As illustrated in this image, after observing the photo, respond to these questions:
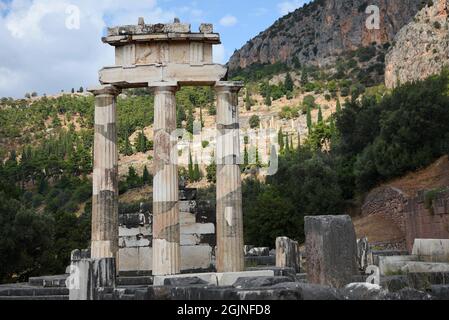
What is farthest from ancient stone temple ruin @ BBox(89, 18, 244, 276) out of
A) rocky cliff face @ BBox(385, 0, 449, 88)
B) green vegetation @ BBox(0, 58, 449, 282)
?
rocky cliff face @ BBox(385, 0, 449, 88)

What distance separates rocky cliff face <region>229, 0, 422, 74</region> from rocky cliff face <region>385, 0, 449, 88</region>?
3651cm

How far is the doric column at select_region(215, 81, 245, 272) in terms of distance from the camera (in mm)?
18391

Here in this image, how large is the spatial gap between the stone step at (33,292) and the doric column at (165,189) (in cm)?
294

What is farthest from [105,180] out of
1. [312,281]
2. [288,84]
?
[288,84]

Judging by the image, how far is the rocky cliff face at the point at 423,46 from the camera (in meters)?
87.5

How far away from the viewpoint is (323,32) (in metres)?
152

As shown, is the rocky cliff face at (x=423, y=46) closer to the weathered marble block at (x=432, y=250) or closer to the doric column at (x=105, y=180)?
the doric column at (x=105, y=180)

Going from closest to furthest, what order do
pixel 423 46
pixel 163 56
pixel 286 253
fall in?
pixel 163 56
pixel 286 253
pixel 423 46

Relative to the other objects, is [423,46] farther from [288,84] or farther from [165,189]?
[165,189]

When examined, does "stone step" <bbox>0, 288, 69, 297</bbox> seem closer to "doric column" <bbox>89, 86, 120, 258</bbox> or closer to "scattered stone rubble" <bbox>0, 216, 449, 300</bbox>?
"scattered stone rubble" <bbox>0, 216, 449, 300</bbox>

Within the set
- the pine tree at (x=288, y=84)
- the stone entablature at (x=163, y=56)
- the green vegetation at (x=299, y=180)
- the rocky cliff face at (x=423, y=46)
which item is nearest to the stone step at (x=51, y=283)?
the stone entablature at (x=163, y=56)

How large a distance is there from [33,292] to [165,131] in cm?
576

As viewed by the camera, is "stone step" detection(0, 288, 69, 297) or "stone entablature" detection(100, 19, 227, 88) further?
"stone entablature" detection(100, 19, 227, 88)
